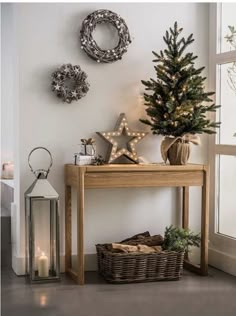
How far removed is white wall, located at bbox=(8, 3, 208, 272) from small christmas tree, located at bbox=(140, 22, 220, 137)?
0.29 meters

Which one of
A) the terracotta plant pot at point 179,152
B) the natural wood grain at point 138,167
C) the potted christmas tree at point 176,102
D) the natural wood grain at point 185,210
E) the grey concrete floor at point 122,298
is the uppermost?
the potted christmas tree at point 176,102

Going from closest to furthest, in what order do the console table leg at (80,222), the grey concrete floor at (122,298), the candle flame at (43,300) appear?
the grey concrete floor at (122,298)
the candle flame at (43,300)
the console table leg at (80,222)

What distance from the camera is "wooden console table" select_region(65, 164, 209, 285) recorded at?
3.71 meters

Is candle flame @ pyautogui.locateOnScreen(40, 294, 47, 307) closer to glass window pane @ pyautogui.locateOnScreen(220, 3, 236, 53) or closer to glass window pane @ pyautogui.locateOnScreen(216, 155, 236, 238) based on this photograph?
glass window pane @ pyautogui.locateOnScreen(216, 155, 236, 238)

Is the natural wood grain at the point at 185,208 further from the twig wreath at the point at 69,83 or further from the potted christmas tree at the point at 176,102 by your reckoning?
the twig wreath at the point at 69,83

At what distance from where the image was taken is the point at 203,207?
4004 mm

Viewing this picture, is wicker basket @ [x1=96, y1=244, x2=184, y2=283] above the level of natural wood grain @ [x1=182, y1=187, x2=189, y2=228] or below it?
below

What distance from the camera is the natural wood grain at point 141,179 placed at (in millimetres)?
3740

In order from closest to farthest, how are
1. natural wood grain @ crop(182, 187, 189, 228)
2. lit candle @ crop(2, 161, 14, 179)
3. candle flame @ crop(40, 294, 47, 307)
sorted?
candle flame @ crop(40, 294, 47, 307)
natural wood grain @ crop(182, 187, 189, 228)
lit candle @ crop(2, 161, 14, 179)

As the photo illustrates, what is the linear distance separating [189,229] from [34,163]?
51.9 inches

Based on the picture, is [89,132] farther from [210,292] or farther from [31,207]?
[210,292]

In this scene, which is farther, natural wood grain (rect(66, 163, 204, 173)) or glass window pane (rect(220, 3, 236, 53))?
glass window pane (rect(220, 3, 236, 53))

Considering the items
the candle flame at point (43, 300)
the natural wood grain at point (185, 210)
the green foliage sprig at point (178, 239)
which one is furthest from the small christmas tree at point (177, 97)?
the candle flame at point (43, 300)

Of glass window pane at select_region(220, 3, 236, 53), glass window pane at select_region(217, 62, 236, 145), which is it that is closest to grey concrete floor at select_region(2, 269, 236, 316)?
glass window pane at select_region(217, 62, 236, 145)
